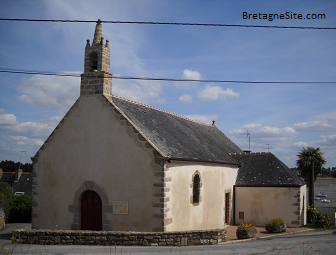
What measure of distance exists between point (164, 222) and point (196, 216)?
10.6 ft

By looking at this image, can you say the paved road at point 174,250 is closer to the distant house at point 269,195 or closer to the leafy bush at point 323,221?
the distant house at point 269,195

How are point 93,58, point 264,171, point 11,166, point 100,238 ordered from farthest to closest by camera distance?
1. point 11,166
2. point 264,171
3. point 93,58
4. point 100,238

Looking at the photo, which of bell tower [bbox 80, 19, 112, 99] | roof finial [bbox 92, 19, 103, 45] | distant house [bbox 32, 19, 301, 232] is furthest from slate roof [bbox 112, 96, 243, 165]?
roof finial [bbox 92, 19, 103, 45]

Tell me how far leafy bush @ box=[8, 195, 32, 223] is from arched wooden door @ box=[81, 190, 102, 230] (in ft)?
45.2

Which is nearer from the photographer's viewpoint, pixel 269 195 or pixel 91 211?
pixel 91 211

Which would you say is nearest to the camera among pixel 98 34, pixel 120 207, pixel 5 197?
pixel 120 207

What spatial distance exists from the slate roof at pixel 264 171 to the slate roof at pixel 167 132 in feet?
3.97

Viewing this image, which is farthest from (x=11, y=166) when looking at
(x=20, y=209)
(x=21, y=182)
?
(x=20, y=209)

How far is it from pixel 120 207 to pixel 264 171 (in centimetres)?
1170

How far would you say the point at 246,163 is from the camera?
77.5 ft

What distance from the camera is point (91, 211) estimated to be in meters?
A: 14.7

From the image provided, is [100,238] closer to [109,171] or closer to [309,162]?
[109,171]

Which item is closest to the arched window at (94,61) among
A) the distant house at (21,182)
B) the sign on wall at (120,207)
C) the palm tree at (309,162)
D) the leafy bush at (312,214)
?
the sign on wall at (120,207)

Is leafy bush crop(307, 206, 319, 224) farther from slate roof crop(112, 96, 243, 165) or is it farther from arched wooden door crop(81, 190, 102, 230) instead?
arched wooden door crop(81, 190, 102, 230)
